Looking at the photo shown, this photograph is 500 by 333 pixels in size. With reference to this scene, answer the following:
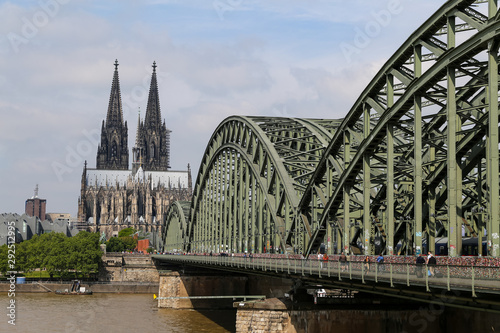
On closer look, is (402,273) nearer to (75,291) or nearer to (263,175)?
(263,175)

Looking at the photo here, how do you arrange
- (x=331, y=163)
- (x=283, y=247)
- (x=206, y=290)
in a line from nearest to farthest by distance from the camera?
(x=331, y=163)
(x=283, y=247)
(x=206, y=290)

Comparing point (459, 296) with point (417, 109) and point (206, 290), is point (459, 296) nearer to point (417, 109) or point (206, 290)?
point (417, 109)

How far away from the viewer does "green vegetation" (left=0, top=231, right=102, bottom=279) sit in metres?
139

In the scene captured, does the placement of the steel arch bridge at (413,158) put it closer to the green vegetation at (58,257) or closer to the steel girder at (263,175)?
the steel girder at (263,175)

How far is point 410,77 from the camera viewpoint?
3903 centimetres

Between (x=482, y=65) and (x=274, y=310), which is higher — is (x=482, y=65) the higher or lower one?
the higher one

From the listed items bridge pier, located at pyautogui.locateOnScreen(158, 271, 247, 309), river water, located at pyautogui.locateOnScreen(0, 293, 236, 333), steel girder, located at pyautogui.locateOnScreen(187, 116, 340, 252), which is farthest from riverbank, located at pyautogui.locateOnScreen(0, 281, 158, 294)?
bridge pier, located at pyautogui.locateOnScreen(158, 271, 247, 309)

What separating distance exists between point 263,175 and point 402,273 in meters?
40.9

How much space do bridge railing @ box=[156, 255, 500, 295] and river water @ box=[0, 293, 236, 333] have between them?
28.9m

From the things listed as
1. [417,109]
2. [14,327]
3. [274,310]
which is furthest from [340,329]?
[14,327]

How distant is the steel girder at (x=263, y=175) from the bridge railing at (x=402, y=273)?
12938 millimetres

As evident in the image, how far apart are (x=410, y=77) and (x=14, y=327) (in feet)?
156

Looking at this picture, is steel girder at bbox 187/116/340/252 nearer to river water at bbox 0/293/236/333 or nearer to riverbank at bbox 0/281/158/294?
river water at bbox 0/293/236/333

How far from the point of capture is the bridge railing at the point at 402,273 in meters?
24.3
